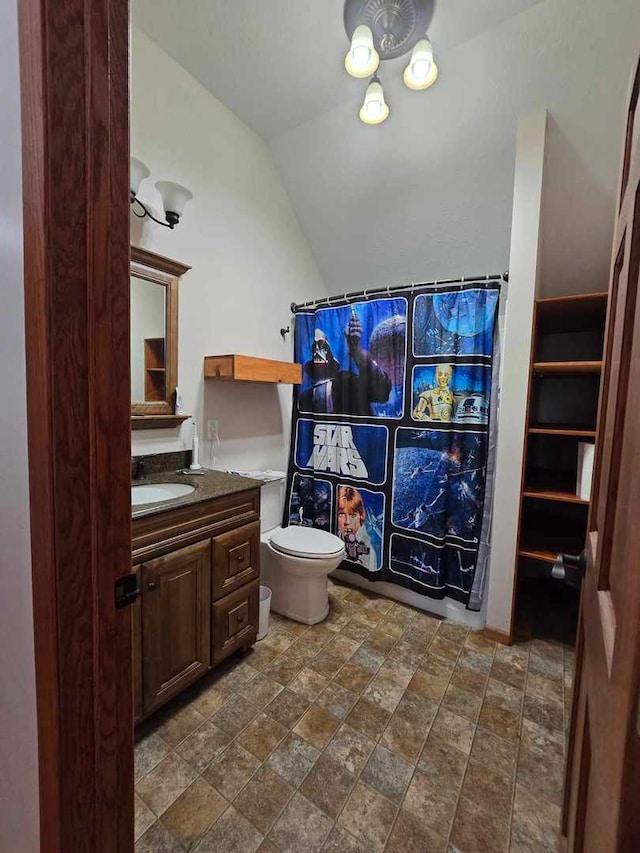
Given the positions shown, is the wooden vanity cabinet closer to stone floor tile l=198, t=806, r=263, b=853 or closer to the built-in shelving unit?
stone floor tile l=198, t=806, r=263, b=853

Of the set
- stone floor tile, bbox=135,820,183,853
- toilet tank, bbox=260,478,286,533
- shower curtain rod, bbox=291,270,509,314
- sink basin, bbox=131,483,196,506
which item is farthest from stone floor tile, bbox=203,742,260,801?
shower curtain rod, bbox=291,270,509,314

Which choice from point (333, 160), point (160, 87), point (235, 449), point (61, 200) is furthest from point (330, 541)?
point (160, 87)

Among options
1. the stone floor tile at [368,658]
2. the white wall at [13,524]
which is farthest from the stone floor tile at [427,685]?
the white wall at [13,524]

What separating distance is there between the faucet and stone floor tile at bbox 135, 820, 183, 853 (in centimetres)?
126

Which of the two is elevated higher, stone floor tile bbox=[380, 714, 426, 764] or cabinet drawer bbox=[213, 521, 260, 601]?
cabinet drawer bbox=[213, 521, 260, 601]

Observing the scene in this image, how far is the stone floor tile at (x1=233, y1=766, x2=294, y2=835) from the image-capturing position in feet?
3.68

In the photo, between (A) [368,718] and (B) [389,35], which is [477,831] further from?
(B) [389,35]

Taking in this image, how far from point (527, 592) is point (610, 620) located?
8.15ft

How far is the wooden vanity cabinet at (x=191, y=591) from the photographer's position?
1345 mm

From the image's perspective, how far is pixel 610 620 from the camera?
Answer: 0.49m

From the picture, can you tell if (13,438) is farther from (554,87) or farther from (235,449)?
(554,87)

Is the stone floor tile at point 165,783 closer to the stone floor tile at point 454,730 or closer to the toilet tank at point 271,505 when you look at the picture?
the stone floor tile at point 454,730

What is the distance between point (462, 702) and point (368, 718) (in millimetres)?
430

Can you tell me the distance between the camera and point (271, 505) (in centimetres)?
236
